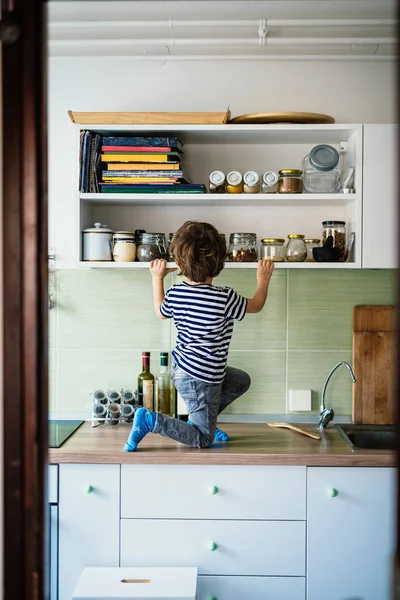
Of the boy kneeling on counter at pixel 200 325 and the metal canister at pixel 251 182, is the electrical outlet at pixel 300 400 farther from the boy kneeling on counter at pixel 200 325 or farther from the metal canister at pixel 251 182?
the metal canister at pixel 251 182

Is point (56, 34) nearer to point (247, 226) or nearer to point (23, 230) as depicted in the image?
point (247, 226)

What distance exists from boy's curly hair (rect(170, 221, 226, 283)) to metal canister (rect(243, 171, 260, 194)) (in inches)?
9.3

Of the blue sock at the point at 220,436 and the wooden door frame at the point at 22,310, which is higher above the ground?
the wooden door frame at the point at 22,310

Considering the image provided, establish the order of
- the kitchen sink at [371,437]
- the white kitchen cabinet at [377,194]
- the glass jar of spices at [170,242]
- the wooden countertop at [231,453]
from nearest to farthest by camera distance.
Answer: the wooden countertop at [231,453], the white kitchen cabinet at [377,194], the glass jar of spices at [170,242], the kitchen sink at [371,437]

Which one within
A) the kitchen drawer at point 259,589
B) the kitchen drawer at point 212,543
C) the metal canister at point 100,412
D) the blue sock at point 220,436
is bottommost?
the kitchen drawer at point 259,589

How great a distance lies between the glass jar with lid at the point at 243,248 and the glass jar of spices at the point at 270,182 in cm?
18

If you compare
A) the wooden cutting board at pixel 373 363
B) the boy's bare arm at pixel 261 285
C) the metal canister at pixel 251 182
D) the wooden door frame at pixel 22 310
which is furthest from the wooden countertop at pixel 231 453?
the wooden door frame at pixel 22 310

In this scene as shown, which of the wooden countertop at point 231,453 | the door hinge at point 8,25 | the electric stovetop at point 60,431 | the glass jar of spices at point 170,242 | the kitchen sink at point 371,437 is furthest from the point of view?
the kitchen sink at point 371,437

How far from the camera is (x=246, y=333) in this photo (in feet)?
10.3

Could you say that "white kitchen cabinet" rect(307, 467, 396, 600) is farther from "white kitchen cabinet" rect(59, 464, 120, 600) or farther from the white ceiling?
the white ceiling

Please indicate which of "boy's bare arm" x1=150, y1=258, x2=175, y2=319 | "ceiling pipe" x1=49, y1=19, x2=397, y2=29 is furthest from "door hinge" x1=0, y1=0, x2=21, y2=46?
"boy's bare arm" x1=150, y1=258, x2=175, y2=319

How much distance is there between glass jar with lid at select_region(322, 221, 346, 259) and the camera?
9.50 feet

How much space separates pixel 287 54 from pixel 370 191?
2.23 ft

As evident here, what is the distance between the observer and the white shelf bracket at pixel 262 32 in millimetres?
2720
